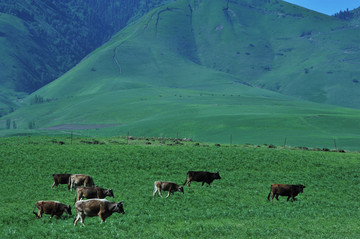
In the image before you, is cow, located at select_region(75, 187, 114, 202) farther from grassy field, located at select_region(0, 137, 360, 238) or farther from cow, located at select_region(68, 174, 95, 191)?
cow, located at select_region(68, 174, 95, 191)

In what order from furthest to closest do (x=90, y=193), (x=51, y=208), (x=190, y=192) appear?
1. (x=190, y=192)
2. (x=90, y=193)
3. (x=51, y=208)

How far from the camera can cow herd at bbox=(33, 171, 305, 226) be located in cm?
2359

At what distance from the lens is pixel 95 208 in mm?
23734

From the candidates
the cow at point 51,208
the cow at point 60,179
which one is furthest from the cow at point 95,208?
the cow at point 60,179

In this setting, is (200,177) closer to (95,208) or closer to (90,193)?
(90,193)

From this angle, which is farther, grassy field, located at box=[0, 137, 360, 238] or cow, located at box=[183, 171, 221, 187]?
cow, located at box=[183, 171, 221, 187]

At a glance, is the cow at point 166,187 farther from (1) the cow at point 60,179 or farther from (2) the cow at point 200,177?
(1) the cow at point 60,179

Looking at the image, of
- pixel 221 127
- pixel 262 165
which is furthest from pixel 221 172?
pixel 221 127

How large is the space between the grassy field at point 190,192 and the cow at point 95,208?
617 mm

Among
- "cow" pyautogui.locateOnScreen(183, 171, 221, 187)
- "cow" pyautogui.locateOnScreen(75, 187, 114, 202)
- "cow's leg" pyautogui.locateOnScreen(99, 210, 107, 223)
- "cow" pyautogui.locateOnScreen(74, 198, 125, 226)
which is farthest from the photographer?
"cow" pyautogui.locateOnScreen(183, 171, 221, 187)

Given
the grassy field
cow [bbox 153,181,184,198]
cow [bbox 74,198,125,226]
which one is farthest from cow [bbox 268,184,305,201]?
cow [bbox 74,198,125,226]

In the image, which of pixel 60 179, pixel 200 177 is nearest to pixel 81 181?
pixel 60 179

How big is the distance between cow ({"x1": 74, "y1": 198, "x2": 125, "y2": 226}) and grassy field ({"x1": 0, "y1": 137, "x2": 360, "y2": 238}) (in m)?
0.62

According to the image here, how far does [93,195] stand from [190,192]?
9.62 metres
